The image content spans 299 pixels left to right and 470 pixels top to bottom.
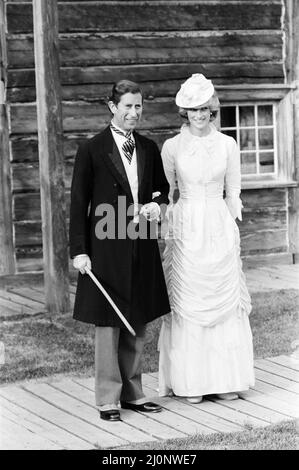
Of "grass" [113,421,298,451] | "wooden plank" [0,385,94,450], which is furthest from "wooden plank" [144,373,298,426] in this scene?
"wooden plank" [0,385,94,450]

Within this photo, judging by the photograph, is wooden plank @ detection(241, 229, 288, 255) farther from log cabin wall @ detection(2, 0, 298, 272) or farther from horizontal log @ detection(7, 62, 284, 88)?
horizontal log @ detection(7, 62, 284, 88)

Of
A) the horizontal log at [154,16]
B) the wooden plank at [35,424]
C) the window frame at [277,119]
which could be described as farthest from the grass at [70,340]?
the horizontal log at [154,16]

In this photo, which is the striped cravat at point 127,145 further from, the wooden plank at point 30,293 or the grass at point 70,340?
the wooden plank at point 30,293

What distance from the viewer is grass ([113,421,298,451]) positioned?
5.84 metres

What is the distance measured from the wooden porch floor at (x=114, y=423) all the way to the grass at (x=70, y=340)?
305mm

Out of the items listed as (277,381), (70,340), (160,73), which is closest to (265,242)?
(160,73)

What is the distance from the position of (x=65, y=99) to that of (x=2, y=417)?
4934 mm

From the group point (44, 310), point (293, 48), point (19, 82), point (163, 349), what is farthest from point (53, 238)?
point (293, 48)

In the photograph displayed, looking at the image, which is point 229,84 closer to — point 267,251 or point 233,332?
point 267,251

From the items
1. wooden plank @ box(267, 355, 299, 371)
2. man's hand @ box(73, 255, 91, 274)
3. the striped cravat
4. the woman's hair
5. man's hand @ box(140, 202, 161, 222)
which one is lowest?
wooden plank @ box(267, 355, 299, 371)

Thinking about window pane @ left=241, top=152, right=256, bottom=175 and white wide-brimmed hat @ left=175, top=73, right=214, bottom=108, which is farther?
window pane @ left=241, top=152, right=256, bottom=175

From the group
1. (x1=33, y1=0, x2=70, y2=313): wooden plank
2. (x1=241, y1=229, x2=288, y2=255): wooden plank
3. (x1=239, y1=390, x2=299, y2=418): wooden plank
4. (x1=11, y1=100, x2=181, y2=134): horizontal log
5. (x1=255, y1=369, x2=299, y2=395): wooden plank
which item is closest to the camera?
(x1=239, y1=390, x2=299, y2=418): wooden plank

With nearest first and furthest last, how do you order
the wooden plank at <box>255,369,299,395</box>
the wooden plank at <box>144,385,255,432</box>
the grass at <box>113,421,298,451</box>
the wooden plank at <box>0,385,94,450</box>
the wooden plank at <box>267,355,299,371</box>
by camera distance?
the grass at <box>113,421,298,451</box> → the wooden plank at <box>0,385,94,450</box> → the wooden plank at <box>144,385,255,432</box> → the wooden plank at <box>255,369,299,395</box> → the wooden plank at <box>267,355,299,371</box>

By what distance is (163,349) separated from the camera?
691cm
